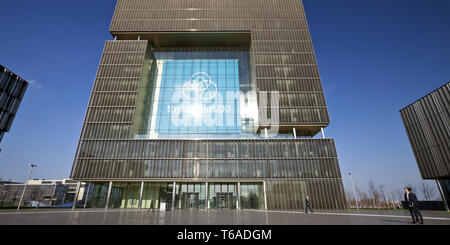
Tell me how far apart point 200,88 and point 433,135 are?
40056 millimetres

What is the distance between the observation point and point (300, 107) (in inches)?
1426

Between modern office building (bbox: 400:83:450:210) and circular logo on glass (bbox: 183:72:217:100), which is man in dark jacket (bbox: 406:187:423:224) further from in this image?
circular logo on glass (bbox: 183:72:217:100)

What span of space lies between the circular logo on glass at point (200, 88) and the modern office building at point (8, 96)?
89.2 feet

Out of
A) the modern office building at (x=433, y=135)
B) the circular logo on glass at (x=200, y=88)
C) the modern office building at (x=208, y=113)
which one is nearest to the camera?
the modern office building at (x=433, y=135)

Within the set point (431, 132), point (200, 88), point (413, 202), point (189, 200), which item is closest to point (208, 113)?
point (200, 88)

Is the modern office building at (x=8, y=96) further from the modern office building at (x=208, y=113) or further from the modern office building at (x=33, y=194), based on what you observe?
the modern office building at (x=33, y=194)

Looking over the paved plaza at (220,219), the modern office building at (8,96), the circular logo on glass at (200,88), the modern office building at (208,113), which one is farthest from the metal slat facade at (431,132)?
the modern office building at (8,96)

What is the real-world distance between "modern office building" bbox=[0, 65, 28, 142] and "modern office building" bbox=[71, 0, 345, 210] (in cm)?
950

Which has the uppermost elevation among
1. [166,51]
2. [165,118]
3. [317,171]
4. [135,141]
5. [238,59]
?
[166,51]

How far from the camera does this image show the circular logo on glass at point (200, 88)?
40.7 meters

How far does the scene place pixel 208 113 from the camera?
39344 millimetres
